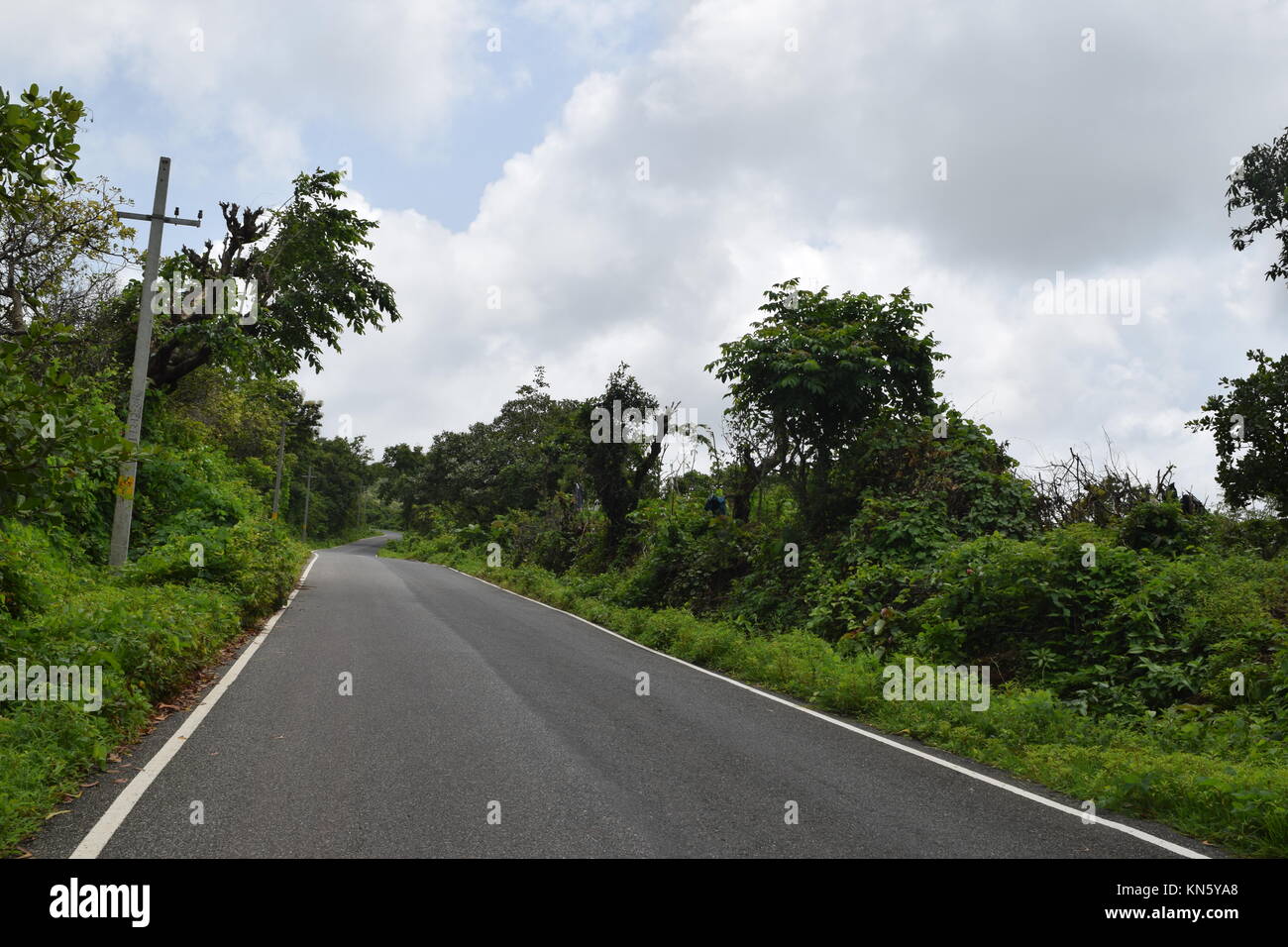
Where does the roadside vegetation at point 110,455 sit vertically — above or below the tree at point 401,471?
below

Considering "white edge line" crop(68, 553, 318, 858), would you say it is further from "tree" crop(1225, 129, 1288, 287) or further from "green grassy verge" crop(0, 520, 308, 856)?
"tree" crop(1225, 129, 1288, 287)

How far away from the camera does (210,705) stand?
25.1ft

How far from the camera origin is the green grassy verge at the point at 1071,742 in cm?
541

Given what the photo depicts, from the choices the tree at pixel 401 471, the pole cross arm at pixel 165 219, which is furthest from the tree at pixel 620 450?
the tree at pixel 401 471

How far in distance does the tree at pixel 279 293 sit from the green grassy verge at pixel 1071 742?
490 inches

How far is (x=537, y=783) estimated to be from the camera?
565cm

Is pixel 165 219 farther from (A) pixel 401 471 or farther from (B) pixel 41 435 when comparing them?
(A) pixel 401 471

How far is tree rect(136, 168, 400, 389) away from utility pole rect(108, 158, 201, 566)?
3851mm

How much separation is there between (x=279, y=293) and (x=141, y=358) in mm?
7154

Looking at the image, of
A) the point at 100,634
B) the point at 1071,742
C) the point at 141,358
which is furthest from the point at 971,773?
the point at 141,358

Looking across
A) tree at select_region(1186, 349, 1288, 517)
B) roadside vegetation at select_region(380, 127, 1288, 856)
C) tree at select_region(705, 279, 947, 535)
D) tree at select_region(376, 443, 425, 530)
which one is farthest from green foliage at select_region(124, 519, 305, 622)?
tree at select_region(376, 443, 425, 530)

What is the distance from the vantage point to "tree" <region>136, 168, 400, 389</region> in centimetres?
1811

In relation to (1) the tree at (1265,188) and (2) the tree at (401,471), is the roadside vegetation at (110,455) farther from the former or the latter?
(2) the tree at (401,471)
